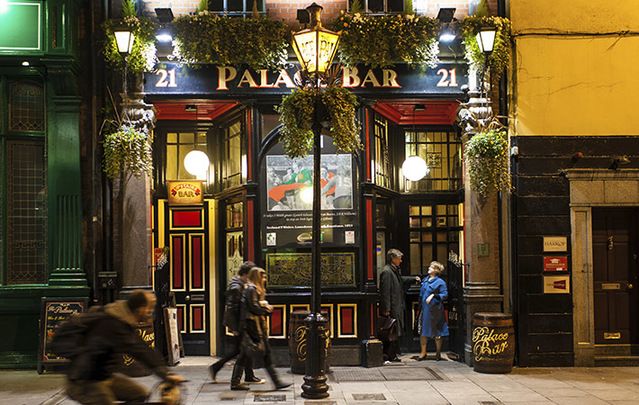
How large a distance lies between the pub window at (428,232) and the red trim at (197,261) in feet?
12.8

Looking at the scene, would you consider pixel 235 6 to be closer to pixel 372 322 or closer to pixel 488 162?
pixel 488 162

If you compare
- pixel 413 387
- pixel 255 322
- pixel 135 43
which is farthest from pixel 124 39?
pixel 413 387

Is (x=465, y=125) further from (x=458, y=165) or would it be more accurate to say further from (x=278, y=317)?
(x=278, y=317)

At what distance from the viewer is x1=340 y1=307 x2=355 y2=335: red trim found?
12750mm

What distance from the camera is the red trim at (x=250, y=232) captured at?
12812mm

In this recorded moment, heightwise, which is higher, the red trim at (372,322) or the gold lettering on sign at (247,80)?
the gold lettering on sign at (247,80)

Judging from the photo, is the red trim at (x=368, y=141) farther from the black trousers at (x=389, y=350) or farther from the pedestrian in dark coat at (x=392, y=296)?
the black trousers at (x=389, y=350)

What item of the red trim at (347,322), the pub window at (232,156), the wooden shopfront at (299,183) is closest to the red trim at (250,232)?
the wooden shopfront at (299,183)

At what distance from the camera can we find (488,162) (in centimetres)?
1241

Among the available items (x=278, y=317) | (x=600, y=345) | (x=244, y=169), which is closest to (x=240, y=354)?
(x=278, y=317)

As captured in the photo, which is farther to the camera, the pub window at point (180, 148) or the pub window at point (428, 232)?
the pub window at point (428, 232)

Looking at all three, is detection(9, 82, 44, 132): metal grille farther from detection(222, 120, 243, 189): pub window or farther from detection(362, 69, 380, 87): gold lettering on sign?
detection(362, 69, 380, 87): gold lettering on sign

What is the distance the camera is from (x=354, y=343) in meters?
12.8

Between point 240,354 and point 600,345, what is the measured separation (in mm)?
6201
